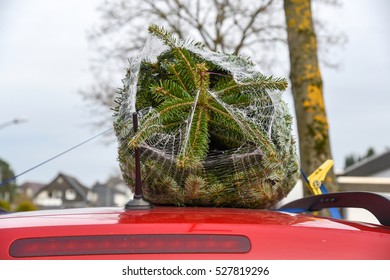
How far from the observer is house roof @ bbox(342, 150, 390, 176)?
34.3m

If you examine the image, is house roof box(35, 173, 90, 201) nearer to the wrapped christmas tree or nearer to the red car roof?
the wrapped christmas tree

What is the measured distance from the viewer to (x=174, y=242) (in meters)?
1.76

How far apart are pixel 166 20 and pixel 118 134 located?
16410 millimetres

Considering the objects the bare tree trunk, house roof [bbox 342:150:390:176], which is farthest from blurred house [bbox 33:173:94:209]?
the bare tree trunk

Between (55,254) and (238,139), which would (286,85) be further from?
(55,254)

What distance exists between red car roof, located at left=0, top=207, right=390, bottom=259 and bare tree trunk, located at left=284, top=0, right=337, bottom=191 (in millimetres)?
5480

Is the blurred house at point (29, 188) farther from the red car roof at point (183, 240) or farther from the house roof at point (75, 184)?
the red car roof at point (183, 240)

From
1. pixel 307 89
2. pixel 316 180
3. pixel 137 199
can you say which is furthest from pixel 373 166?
pixel 137 199

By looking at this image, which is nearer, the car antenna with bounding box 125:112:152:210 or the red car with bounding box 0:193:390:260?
the red car with bounding box 0:193:390:260

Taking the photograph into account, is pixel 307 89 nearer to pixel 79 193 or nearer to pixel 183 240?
pixel 183 240

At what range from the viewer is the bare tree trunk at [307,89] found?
737 centimetres

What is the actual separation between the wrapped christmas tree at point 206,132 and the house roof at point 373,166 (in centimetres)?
3272

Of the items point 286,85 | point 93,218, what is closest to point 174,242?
point 93,218
